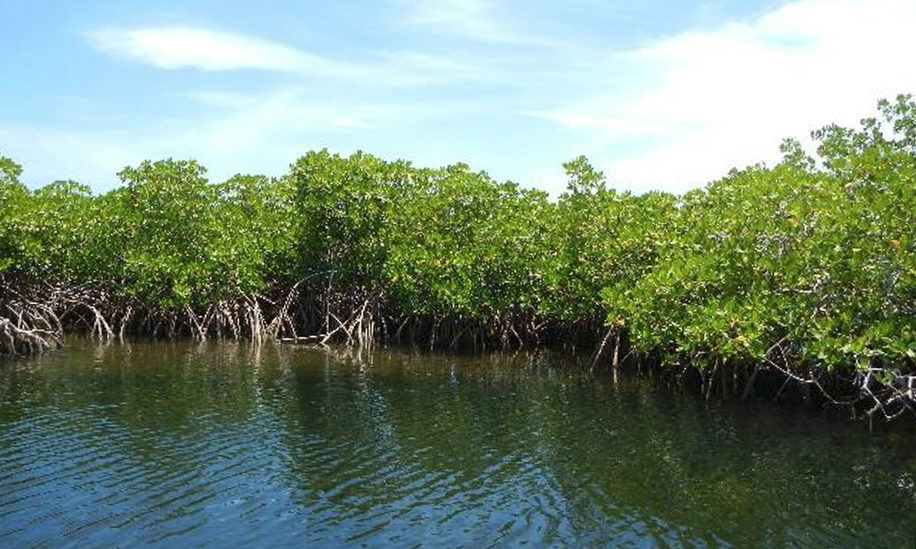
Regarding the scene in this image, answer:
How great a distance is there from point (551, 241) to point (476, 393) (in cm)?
799

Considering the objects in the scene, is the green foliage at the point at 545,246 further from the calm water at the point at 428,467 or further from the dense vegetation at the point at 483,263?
the calm water at the point at 428,467

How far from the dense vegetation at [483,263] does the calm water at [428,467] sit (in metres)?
1.88

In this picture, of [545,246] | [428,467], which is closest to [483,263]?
[545,246]

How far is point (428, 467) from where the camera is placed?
572 inches

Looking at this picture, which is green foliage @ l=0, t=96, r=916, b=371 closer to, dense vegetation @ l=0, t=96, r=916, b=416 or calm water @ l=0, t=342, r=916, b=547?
dense vegetation @ l=0, t=96, r=916, b=416

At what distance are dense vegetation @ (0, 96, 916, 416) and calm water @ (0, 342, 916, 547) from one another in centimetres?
188

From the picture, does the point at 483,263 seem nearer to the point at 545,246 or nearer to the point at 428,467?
the point at 545,246

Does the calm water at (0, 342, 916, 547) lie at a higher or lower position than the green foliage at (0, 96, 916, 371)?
lower

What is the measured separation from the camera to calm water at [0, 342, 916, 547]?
11.4 meters

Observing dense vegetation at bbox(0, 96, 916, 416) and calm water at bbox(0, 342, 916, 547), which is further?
dense vegetation at bbox(0, 96, 916, 416)

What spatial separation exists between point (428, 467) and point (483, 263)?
14822mm

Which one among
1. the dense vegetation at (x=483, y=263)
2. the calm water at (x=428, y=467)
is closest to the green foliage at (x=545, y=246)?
the dense vegetation at (x=483, y=263)

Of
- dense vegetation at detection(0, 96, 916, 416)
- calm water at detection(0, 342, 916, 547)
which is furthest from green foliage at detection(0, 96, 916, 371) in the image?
calm water at detection(0, 342, 916, 547)

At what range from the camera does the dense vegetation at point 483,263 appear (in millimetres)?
16062
